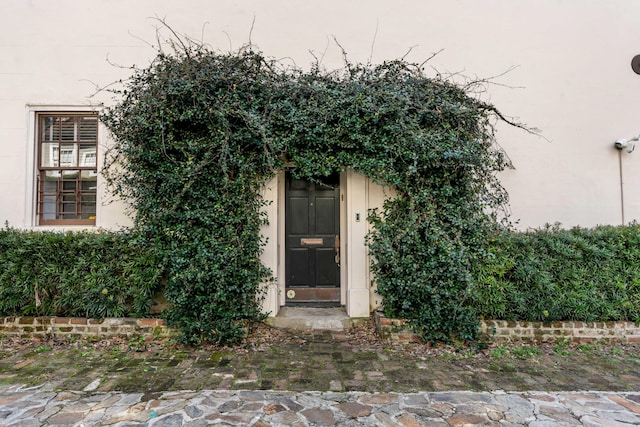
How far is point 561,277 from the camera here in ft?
14.4

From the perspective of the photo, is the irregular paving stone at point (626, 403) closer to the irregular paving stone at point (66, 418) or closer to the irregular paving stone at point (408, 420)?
the irregular paving stone at point (408, 420)

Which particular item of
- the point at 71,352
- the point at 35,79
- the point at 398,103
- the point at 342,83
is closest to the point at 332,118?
the point at 342,83

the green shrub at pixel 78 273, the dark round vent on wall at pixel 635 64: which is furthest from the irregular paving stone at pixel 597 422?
the dark round vent on wall at pixel 635 64

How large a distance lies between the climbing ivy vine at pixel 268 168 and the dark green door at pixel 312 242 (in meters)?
0.89

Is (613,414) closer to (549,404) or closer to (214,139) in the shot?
(549,404)

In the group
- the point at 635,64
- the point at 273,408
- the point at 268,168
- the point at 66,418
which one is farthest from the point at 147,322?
the point at 635,64

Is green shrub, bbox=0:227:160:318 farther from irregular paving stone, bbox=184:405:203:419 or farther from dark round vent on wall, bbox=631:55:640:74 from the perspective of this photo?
dark round vent on wall, bbox=631:55:640:74

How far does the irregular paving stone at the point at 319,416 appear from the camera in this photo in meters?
2.74

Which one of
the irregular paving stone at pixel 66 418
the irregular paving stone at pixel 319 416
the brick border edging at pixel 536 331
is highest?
the brick border edging at pixel 536 331

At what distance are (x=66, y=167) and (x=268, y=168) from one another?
11.4 feet

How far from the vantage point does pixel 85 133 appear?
533 cm

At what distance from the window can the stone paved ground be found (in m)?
1.96

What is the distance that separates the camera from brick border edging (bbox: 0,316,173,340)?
448 centimetres

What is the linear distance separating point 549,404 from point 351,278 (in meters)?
2.65
